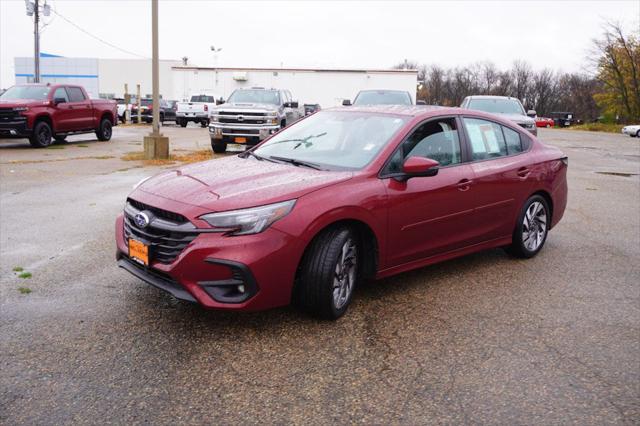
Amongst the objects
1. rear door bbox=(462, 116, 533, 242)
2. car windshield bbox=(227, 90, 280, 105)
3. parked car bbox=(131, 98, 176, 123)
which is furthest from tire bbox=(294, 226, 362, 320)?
parked car bbox=(131, 98, 176, 123)

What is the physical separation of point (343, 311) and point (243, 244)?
1014mm

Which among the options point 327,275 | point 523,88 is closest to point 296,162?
point 327,275

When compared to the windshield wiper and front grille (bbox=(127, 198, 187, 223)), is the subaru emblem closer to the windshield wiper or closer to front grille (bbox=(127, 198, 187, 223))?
front grille (bbox=(127, 198, 187, 223))

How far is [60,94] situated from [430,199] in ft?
54.1

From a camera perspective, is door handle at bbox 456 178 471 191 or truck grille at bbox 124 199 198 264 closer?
truck grille at bbox 124 199 198 264

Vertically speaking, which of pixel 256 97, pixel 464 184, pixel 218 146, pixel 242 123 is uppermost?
pixel 256 97

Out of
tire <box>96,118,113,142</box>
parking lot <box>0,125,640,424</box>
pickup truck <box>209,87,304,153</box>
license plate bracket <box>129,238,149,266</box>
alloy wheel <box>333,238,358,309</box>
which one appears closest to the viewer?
parking lot <box>0,125,640,424</box>

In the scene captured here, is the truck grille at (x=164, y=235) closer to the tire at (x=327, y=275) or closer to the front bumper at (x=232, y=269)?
the front bumper at (x=232, y=269)

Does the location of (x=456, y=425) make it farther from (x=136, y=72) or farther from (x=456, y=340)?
(x=136, y=72)

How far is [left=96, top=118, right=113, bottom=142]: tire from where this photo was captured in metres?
20.8

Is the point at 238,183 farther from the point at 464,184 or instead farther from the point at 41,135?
the point at 41,135

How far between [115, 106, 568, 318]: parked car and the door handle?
0.04 feet

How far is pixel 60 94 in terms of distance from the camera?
18.3 meters

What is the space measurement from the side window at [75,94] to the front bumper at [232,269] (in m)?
16.9
